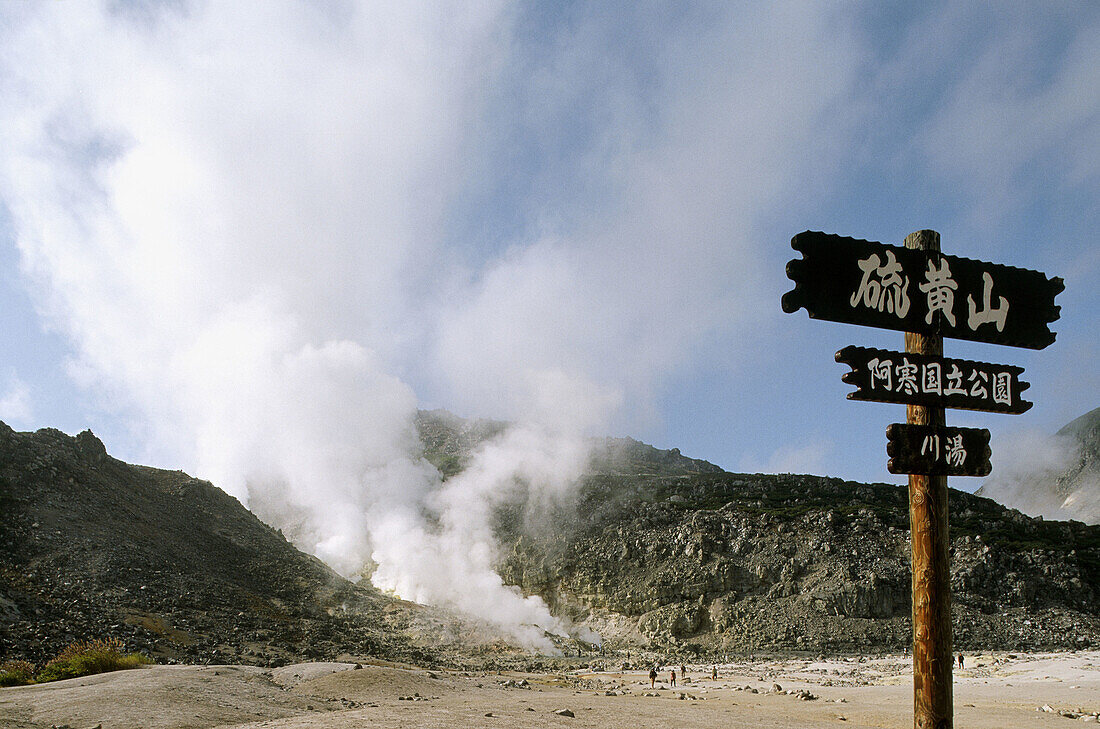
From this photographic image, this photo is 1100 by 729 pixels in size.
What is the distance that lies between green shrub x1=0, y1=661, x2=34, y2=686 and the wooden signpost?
28305mm

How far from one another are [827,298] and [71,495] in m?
65.3

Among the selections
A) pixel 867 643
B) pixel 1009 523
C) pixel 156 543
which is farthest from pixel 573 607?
pixel 1009 523

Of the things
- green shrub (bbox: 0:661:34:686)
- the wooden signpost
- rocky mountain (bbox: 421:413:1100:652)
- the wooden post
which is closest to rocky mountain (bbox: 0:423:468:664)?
green shrub (bbox: 0:661:34:686)

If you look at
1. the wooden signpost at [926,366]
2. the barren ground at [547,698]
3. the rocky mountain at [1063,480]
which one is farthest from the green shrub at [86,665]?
the rocky mountain at [1063,480]

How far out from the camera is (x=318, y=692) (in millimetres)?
23047

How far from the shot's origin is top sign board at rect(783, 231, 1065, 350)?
5.77 m

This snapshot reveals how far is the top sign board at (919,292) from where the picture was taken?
18.9 ft

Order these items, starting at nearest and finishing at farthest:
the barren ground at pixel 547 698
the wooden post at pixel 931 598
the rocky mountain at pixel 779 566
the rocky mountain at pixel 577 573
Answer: the wooden post at pixel 931 598 → the barren ground at pixel 547 698 → the rocky mountain at pixel 577 573 → the rocky mountain at pixel 779 566

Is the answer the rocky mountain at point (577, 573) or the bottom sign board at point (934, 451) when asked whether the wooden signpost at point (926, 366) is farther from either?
the rocky mountain at point (577, 573)

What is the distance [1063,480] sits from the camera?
147750 millimetres

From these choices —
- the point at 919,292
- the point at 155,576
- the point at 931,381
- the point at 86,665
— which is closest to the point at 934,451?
the point at 931,381

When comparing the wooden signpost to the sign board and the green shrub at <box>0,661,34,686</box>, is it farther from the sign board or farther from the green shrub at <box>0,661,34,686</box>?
the green shrub at <box>0,661,34,686</box>

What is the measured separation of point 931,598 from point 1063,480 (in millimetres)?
186587

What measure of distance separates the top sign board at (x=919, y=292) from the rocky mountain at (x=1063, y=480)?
15947 cm
